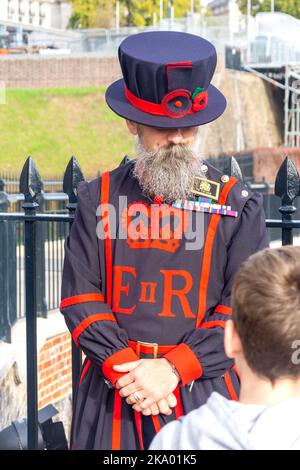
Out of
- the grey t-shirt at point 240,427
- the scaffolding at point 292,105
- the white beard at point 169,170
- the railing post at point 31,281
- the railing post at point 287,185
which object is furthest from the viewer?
the scaffolding at point 292,105

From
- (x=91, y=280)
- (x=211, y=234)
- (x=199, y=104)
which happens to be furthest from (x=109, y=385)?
(x=199, y=104)

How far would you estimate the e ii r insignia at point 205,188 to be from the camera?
2818 millimetres

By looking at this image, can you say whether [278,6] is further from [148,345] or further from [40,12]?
[148,345]

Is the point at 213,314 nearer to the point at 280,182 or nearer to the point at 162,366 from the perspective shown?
the point at 162,366

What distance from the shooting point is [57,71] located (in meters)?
36.4

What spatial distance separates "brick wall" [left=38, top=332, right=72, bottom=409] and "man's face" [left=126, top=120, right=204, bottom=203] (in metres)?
4.74

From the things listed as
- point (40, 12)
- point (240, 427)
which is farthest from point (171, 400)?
point (40, 12)

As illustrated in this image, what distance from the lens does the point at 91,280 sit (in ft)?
9.08

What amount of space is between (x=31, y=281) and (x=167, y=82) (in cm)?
135

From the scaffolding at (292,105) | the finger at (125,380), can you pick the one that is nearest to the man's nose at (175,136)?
the finger at (125,380)

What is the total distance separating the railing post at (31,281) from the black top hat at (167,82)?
0.88m

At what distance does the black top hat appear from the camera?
2.75m

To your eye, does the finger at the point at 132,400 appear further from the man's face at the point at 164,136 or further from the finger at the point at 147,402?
the man's face at the point at 164,136
